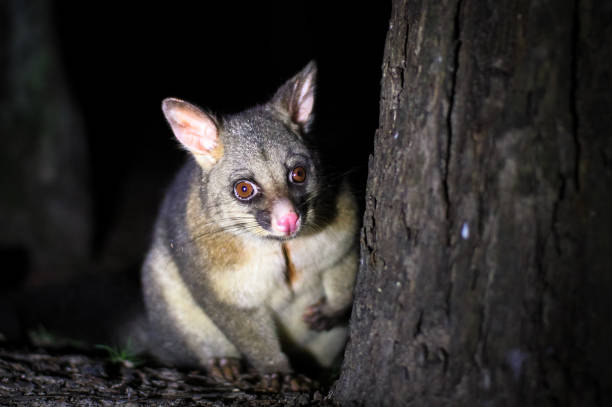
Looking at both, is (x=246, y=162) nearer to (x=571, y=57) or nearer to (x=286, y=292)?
(x=286, y=292)

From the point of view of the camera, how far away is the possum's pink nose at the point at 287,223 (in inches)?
117

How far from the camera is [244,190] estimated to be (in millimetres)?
3271

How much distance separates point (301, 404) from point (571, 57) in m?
2.08

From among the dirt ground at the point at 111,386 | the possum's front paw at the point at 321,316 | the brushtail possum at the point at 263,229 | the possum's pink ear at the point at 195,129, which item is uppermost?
the possum's pink ear at the point at 195,129

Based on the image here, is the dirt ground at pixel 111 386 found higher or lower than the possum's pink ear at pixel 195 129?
lower

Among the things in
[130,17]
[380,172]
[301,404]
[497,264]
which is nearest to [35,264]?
[130,17]

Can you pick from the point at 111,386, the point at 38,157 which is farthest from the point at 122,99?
the point at 111,386

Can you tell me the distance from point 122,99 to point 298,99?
5.71 meters

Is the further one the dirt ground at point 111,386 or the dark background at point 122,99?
the dark background at point 122,99

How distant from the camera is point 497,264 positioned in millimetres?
2088

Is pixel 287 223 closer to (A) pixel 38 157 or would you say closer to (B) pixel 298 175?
(B) pixel 298 175

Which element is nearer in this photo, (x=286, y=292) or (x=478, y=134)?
(x=478, y=134)

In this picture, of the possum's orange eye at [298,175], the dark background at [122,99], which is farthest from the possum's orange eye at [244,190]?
the dark background at [122,99]

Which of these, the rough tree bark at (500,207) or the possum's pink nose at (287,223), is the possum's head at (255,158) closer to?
the possum's pink nose at (287,223)
